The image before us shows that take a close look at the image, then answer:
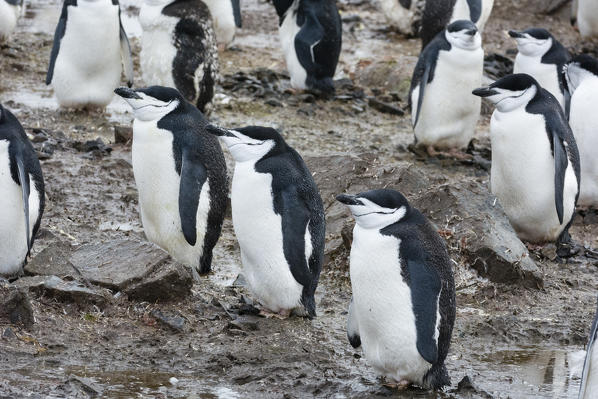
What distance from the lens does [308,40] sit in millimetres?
11211

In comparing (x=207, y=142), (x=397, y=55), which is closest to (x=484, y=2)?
(x=397, y=55)

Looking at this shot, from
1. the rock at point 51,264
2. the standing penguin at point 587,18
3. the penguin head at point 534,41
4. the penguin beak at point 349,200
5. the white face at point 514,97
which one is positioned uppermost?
the penguin beak at point 349,200

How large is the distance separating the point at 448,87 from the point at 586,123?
47.7 inches

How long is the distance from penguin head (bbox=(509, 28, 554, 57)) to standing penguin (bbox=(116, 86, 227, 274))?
3733 millimetres

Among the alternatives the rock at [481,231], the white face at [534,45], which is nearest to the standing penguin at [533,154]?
the rock at [481,231]

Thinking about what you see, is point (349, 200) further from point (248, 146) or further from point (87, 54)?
point (87, 54)

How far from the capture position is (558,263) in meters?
7.20

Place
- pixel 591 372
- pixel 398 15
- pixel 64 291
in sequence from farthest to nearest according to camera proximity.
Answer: pixel 398 15 < pixel 64 291 < pixel 591 372

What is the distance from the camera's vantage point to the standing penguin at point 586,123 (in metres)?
8.32

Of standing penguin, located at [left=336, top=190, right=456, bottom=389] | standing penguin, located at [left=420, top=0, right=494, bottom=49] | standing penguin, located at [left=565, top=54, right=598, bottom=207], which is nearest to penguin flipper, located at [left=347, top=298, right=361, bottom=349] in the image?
standing penguin, located at [left=336, top=190, right=456, bottom=389]

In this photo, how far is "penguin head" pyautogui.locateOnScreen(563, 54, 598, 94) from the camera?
8.51 meters

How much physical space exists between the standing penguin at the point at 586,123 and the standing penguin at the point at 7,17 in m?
6.03

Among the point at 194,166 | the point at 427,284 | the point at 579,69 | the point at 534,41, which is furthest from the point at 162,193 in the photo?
the point at 534,41

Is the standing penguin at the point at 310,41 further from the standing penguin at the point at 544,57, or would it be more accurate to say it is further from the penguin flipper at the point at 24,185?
the penguin flipper at the point at 24,185
